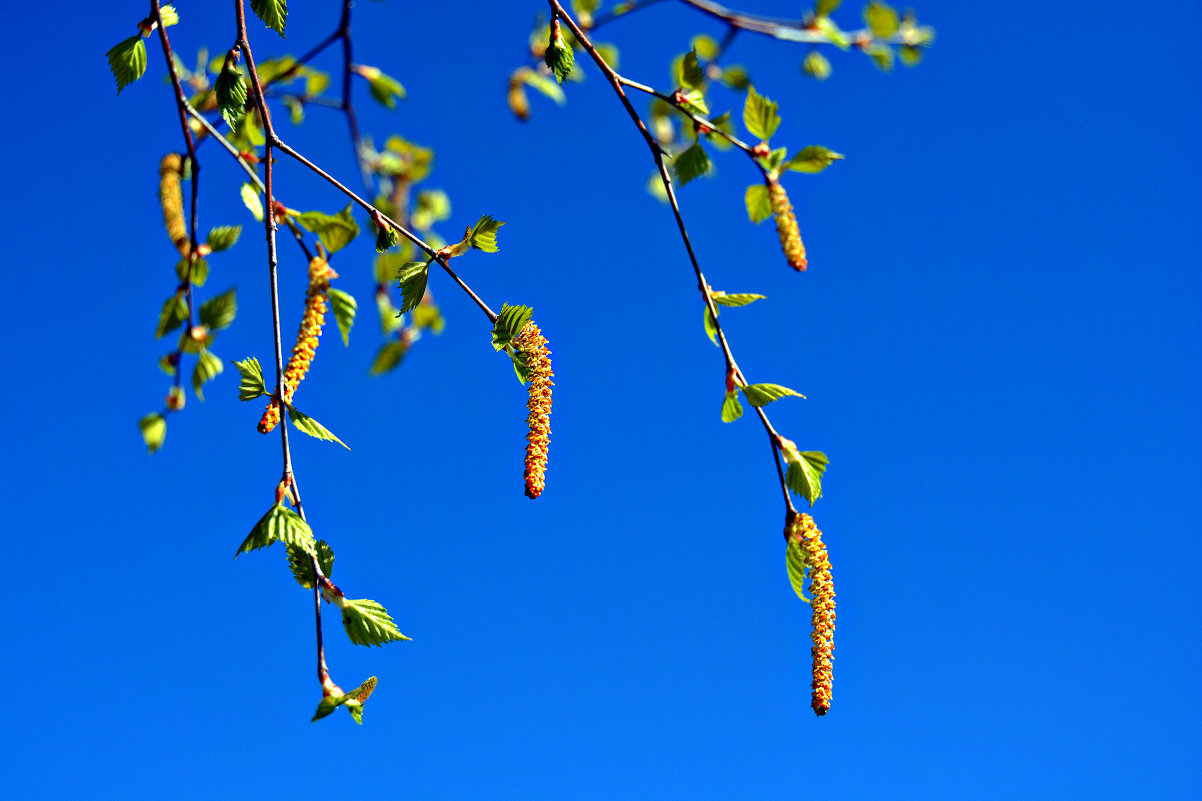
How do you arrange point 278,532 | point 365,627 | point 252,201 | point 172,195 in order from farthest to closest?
point 172,195 < point 252,201 < point 365,627 < point 278,532

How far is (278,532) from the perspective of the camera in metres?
1.38

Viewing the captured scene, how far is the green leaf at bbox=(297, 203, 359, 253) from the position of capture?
1642 millimetres

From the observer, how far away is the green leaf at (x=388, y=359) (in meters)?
2.78

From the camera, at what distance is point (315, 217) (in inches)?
65.1

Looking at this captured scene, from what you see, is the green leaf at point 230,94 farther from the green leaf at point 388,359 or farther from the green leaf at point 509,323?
the green leaf at point 388,359

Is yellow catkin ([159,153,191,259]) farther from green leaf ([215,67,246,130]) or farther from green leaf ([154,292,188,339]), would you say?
green leaf ([215,67,246,130])

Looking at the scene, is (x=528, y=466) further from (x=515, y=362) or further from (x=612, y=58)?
(x=612, y=58)

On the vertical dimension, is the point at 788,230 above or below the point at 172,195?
below

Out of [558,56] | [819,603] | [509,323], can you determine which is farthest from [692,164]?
[819,603]

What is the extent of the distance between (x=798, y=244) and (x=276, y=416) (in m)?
0.93

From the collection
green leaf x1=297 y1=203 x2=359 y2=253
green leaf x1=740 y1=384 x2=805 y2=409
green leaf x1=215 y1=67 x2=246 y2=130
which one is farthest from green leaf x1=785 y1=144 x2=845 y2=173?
green leaf x1=215 y1=67 x2=246 y2=130

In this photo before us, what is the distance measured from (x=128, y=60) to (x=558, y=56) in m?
0.80

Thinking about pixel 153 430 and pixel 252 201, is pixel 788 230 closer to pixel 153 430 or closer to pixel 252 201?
pixel 252 201

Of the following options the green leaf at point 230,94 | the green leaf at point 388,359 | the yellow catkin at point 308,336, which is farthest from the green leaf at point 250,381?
the green leaf at point 388,359
